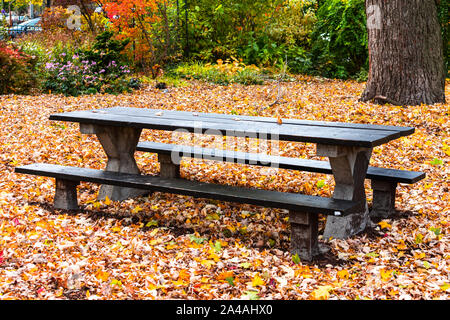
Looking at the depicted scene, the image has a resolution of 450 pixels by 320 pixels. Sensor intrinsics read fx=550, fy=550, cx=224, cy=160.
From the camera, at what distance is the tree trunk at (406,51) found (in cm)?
751

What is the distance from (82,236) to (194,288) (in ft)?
4.20

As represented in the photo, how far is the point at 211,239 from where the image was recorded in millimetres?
4164

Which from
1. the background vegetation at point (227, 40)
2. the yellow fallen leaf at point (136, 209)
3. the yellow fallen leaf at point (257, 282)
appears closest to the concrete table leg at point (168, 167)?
the yellow fallen leaf at point (136, 209)

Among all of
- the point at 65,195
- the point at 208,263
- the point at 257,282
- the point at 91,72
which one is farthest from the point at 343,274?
the point at 91,72

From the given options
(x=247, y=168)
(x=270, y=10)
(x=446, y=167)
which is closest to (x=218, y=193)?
(x=247, y=168)

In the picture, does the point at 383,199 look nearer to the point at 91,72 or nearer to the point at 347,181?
the point at 347,181

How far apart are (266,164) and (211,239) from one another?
919 millimetres

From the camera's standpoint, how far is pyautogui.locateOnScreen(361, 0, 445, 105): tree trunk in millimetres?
7508

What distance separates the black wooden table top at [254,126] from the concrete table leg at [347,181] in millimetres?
122

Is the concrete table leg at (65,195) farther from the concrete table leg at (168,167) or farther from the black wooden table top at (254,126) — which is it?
the concrete table leg at (168,167)

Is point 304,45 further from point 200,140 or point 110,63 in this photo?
point 200,140

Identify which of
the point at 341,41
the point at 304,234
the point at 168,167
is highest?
the point at 341,41

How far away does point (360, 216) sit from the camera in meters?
4.25

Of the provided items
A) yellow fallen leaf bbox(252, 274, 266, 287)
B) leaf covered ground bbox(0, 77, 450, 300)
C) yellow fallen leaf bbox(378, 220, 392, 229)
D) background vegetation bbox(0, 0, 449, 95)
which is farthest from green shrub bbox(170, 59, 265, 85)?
yellow fallen leaf bbox(252, 274, 266, 287)
